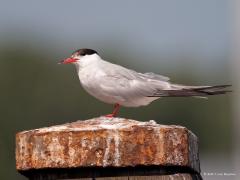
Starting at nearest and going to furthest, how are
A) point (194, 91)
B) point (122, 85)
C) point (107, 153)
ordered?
point (107, 153) → point (194, 91) → point (122, 85)

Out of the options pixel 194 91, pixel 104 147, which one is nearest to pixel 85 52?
pixel 194 91

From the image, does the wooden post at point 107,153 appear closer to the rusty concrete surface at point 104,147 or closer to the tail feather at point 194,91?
the rusty concrete surface at point 104,147

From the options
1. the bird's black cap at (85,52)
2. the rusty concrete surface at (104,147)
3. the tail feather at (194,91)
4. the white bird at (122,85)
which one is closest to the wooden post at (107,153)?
the rusty concrete surface at (104,147)

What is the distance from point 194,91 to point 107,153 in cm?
265

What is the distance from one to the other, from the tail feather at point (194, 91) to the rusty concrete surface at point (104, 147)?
1788 mm

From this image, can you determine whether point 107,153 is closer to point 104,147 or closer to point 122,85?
point 104,147

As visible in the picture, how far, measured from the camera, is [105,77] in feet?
26.5

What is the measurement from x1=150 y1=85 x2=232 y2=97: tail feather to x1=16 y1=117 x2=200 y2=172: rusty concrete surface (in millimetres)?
1788

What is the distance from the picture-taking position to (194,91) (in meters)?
7.20

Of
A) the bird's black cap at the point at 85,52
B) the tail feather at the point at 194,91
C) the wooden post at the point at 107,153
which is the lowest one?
the wooden post at the point at 107,153

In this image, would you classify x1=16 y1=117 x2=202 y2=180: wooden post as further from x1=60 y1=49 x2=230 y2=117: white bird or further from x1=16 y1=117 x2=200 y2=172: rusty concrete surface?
x1=60 y1=49 x2=230 y2=117: white bird

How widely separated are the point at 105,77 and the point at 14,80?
115ft

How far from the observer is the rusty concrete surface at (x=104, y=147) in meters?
4.62

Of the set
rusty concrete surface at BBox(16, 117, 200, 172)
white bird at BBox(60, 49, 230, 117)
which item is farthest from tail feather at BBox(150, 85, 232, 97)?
rusty concrete surface at BBox(16, 117, 200, 172)
